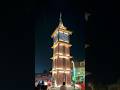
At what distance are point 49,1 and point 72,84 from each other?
45.2 inches

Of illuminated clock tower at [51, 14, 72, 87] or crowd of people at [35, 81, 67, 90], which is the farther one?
illuminated clock tower at [51, 14, 72, 87]

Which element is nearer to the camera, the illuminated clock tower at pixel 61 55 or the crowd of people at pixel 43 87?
the crowd of people at pixel 43 87

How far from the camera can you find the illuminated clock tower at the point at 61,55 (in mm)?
3479

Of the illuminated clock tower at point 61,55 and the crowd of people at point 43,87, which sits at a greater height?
the illuminated clock tower at point 61,55

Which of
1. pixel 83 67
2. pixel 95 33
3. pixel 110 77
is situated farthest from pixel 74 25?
pixel 110 77

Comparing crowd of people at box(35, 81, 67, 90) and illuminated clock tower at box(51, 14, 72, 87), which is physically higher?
illuminated clock tower at box(51, 14, 72, 87)

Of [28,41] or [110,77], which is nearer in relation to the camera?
[28,41]

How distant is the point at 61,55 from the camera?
355cm

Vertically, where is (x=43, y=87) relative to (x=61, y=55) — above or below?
below

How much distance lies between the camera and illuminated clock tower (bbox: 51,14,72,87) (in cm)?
348

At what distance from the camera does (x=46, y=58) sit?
3.48 meters

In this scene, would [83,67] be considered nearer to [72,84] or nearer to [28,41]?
[72,84]

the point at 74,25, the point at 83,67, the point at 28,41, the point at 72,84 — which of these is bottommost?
the point at 72,84

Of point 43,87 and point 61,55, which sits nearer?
point 43,87
